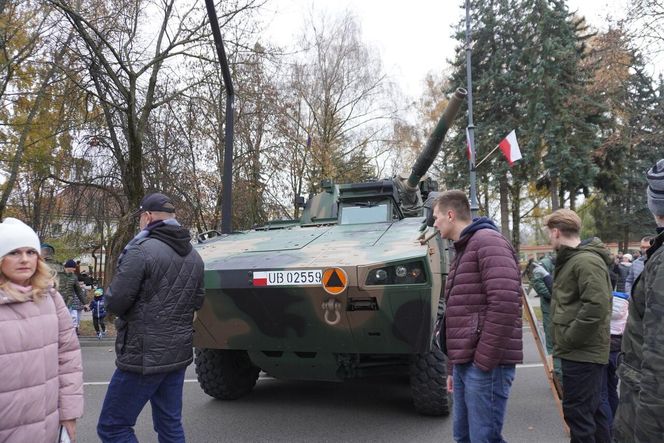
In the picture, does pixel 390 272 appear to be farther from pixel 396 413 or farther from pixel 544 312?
pixel 544 312

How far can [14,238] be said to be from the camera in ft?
7.78

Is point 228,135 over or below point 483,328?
over

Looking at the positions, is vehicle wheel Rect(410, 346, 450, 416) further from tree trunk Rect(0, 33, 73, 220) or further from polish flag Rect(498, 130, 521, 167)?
tree trunk Rect(0, 33, 73, 220)

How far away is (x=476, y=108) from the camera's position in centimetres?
2248

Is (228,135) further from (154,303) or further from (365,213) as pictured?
(154,303)

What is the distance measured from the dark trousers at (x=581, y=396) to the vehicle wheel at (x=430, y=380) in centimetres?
131

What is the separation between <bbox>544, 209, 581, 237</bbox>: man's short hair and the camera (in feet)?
11.5

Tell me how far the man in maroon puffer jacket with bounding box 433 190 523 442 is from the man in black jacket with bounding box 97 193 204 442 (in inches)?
59.1

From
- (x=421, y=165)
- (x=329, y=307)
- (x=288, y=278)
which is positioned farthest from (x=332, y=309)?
(x=421, y=165)

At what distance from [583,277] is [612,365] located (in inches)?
43.3

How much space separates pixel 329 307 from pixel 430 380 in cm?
115

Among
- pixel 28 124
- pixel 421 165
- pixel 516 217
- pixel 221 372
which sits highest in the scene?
pixel 28 124

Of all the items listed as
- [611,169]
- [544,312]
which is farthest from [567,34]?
[544,312]

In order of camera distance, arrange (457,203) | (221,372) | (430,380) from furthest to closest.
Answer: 1. (221,372)
2. (430,380)
3. (457,203)
